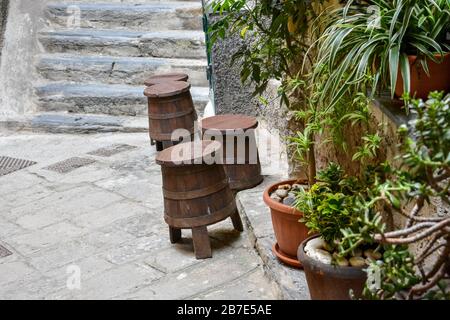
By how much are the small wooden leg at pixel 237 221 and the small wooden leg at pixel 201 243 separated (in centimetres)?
29

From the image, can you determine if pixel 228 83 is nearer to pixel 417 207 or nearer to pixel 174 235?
pixel 174 235

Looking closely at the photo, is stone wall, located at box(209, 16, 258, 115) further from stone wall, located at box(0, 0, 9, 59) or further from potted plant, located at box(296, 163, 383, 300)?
stone wall, located at box(0, 0, 9, 59)

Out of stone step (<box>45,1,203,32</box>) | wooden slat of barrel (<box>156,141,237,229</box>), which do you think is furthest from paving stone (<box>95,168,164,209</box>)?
stone step (<box>45,1,203,32</box>)

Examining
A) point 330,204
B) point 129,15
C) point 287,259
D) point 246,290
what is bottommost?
point 246,290

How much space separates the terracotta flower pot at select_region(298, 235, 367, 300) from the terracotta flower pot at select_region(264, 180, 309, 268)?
53 cm

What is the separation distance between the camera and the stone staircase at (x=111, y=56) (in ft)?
23.2

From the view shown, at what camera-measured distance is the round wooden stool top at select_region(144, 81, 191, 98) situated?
510 centimetres

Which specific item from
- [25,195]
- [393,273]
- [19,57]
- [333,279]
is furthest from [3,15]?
[393,273]

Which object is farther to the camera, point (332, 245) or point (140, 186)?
point (140, 186)

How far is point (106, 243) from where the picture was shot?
4.13m

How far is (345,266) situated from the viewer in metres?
2.58

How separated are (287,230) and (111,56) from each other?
4.86 meters

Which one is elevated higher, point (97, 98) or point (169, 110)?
point (169, 110)
